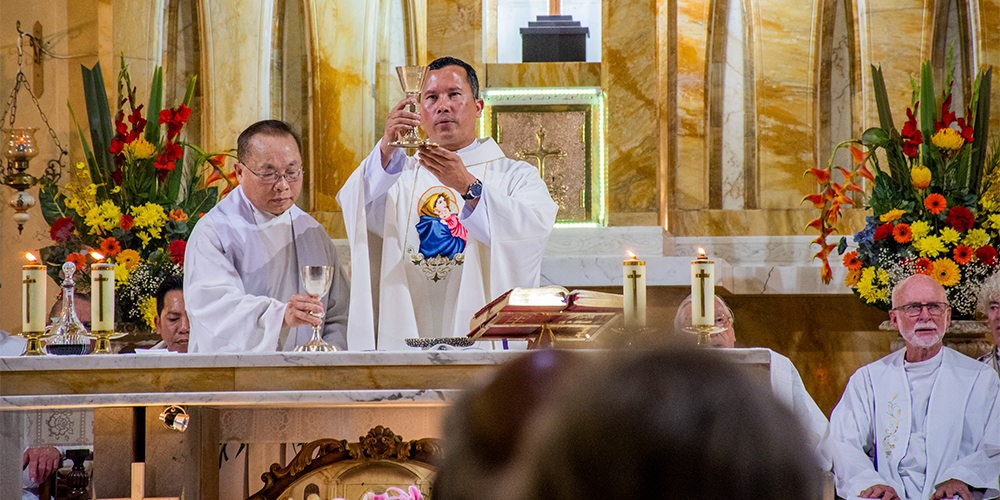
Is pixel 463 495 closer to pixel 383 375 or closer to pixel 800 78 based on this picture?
pixel 383 375

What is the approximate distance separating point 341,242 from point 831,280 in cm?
260

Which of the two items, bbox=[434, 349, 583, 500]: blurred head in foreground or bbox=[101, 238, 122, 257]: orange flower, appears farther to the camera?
bbox=[101, 238, 122, 257]: orange flower

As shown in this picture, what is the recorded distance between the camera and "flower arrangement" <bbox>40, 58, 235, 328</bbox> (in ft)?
14.1

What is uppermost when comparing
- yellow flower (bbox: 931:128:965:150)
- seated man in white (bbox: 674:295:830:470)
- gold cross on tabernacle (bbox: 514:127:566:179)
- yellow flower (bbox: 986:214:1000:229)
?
gold cross on tabernacle (bbox: 514:127:566:179)

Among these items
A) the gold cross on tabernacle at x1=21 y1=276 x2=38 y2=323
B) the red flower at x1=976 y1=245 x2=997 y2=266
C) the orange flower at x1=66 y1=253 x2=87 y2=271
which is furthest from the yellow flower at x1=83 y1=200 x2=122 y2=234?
the red flower at x1=976 y1=245 x2=997 y2=266

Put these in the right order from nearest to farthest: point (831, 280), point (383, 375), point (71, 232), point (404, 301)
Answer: point (383, 375)
point (404, 301)
point (71, 232)
point (831, 280)

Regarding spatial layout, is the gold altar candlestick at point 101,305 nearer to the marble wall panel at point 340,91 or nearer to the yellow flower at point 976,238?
the marble wall panel at point 340,91

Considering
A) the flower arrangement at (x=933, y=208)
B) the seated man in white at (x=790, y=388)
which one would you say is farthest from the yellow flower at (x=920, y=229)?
the seated man in white at (x=790, y=388)

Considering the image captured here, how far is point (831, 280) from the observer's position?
5.16 metres

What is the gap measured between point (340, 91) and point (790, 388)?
14.6 ft

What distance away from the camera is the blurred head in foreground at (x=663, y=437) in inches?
25.3

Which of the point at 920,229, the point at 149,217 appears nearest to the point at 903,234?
the point at 920,229

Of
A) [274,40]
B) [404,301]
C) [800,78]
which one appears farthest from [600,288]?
[274,40]

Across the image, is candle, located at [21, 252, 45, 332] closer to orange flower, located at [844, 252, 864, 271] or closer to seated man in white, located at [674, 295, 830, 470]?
seated man in white, located at [674, 295, 830, 470]
